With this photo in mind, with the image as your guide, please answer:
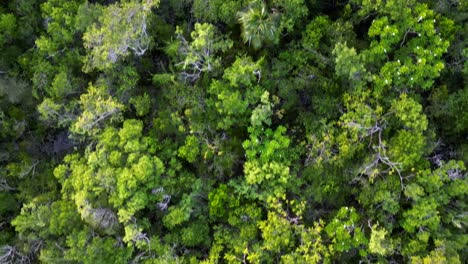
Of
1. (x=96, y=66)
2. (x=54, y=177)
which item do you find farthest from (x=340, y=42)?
(x=54, y=177)

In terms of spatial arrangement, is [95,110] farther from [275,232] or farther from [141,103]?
[275,232]

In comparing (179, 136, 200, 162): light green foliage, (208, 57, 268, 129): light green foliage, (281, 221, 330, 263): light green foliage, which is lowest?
(281, 221, 330, 263): light green foliage

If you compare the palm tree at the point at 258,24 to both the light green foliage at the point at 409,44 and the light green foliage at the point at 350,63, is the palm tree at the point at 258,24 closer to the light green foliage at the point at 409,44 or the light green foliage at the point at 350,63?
the light green foliage at the point at 350,63

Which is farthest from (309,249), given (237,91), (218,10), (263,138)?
(218,10)

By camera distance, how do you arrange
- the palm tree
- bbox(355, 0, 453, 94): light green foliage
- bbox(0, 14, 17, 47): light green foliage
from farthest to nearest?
bbox(0, 14, 17, 47): light green foliage
bbox(355, 0, 453, 94): light green foliage
the palm tree

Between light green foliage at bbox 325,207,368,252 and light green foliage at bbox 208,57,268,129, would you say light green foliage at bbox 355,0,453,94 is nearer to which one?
light green foliage at bbox 208,57,268,129

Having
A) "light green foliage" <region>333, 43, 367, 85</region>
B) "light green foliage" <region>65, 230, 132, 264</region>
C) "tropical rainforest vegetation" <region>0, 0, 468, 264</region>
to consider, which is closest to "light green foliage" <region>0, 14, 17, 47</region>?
"tropical rainforest vegetation" <region>0, 0, 468, 264</region>
